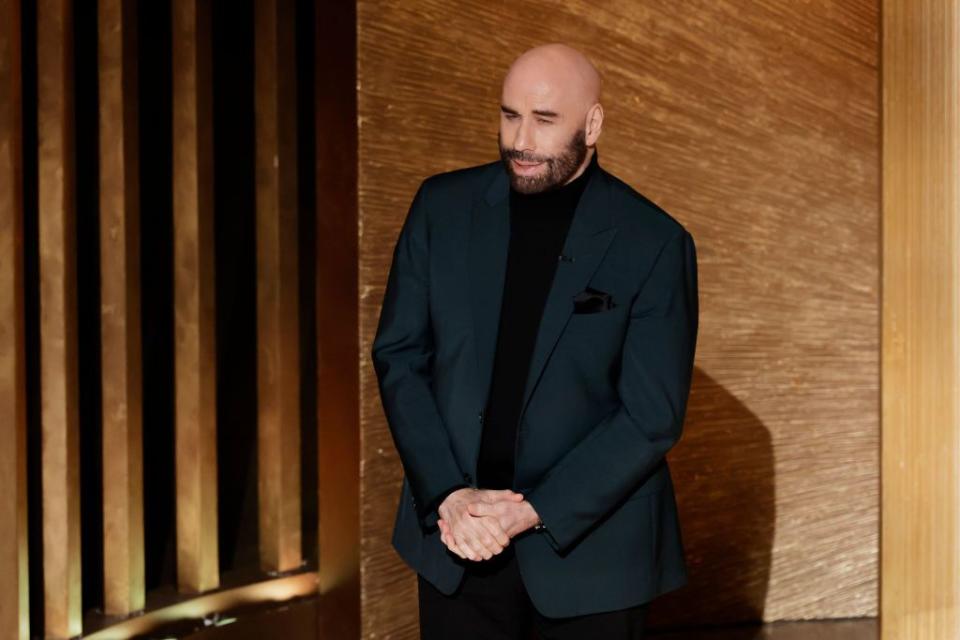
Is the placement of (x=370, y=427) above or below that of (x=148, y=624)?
above

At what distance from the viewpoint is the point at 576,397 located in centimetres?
177

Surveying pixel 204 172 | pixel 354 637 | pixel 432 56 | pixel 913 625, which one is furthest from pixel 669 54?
pixel 913 625

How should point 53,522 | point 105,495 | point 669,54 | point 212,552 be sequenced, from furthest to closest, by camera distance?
point 669,54 < point 212,552 < point 105,495 < point 53,522

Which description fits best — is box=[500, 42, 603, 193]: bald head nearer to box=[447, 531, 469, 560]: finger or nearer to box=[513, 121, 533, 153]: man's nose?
box=[513, 121, 533, 153]: man's nose

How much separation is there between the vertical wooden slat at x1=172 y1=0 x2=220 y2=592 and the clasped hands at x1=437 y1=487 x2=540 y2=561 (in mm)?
1319

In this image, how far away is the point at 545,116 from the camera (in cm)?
176

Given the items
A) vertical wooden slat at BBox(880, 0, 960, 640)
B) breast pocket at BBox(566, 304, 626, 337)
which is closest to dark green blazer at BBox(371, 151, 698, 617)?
breast pocket at BBox(566, 304, 626, 337)

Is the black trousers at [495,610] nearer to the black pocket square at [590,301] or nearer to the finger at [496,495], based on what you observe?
the finger at [496,495]

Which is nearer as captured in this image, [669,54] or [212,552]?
[212,552]

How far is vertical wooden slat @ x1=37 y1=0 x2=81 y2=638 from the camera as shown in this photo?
2523 millimetres

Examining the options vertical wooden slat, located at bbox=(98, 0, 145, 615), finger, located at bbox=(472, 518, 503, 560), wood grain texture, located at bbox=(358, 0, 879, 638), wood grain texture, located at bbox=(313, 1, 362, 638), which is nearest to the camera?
finger, located at bbox=(472, 518, 503, 560)

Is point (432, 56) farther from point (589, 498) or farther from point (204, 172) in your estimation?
point (589, 498)

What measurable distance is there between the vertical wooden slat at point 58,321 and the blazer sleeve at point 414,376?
0.99 m

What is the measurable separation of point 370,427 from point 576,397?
1.18m
